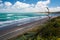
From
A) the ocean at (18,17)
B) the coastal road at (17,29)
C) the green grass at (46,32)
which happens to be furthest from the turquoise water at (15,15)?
the green grass at (46,32)

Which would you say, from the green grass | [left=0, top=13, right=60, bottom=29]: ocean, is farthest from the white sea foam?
the green grass

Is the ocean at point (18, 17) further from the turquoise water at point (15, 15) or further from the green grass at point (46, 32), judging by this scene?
the green grass at point (46, 32)

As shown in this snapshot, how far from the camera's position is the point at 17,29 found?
244cm

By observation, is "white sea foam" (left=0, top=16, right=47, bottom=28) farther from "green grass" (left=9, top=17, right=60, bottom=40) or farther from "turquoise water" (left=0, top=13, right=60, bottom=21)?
"green grass" (left=9, top=17, right=60, bottom=40)

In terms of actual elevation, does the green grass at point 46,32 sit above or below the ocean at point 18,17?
below

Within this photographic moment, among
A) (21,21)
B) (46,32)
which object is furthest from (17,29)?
(46,32)

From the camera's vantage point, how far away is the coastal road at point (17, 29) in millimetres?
2379

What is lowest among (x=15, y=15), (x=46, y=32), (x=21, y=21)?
(x=46, y=32)

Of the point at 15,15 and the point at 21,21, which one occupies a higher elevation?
the point at 15,15

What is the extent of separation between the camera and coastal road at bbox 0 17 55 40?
93.7 inches

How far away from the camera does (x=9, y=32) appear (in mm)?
2391

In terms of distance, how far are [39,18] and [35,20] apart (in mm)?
82

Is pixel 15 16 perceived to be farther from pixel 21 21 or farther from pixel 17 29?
pixel 17 29

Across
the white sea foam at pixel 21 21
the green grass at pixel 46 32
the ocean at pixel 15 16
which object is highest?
the ocean at pixel 15 16
